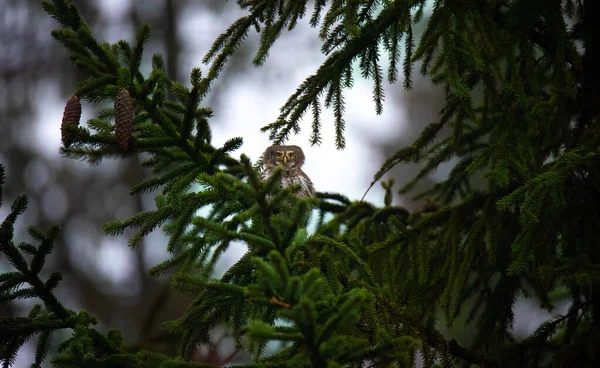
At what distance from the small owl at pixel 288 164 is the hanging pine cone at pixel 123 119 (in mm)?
1958

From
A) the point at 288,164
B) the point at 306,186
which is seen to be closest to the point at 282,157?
the point at 288,164

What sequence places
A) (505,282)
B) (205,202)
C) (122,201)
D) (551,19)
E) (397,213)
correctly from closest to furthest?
(205,202), (551,19), (505,282), (397,213), (122,201)

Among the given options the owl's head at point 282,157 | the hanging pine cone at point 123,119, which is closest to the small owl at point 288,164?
the owl's head at point 282,157

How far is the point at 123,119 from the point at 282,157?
233 centimetres

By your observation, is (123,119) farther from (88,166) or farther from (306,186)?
(88,166)

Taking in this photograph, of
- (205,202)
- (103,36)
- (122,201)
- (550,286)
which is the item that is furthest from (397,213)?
(103,36)

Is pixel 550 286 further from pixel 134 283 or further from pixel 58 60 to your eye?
pixel 58 60

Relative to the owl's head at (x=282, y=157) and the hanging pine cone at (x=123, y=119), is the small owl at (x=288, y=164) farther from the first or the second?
the hanging pine cone at (x=123, y=119)

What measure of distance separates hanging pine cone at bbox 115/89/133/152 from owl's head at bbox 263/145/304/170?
221 centimetres

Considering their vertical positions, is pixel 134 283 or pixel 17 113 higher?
pixel 17 113

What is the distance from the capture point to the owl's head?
446cm

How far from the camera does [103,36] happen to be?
9.14 meters

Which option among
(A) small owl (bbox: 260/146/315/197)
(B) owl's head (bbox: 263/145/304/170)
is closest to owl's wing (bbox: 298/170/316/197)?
(A) small owl (bbox: 260/146/315/197)

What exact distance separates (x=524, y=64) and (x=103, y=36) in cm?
751
